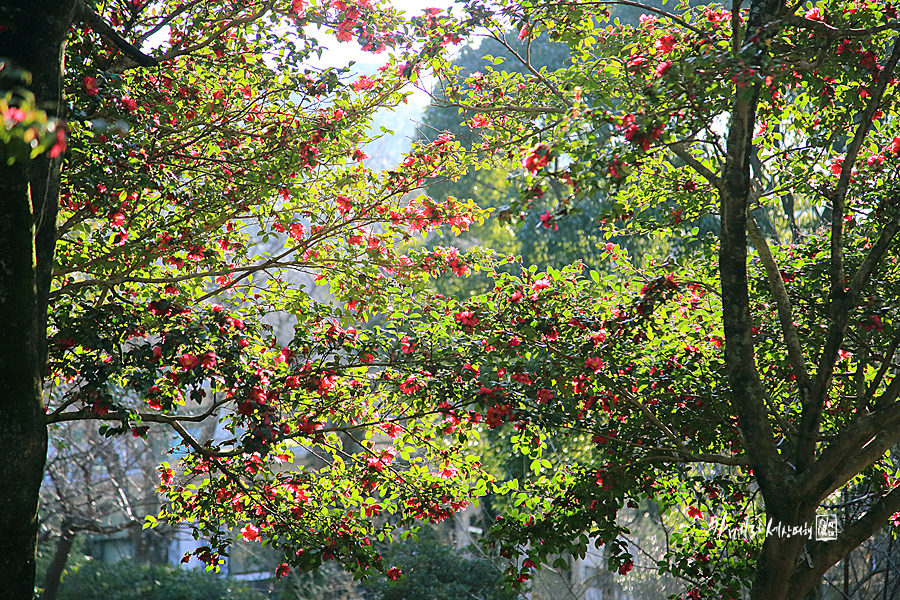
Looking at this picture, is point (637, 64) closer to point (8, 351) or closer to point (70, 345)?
point (8, 351)

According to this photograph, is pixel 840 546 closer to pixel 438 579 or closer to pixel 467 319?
pixel 467 319

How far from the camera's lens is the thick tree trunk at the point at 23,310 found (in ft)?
10.5

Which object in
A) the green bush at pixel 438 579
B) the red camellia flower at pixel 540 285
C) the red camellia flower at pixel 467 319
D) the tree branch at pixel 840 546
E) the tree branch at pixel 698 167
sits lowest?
the tree branch at pixel 840 546

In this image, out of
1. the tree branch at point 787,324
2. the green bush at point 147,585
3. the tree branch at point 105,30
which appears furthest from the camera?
the green bush at point 147,585

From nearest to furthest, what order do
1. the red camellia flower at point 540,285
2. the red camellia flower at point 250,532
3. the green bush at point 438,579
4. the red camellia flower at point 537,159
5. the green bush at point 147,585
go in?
the red camellia flower at point 537,159
the red camellia flower at point 540,285
the red camellia flower at point 250,532
the green bush at point 438,579
the green bush at point 147,585

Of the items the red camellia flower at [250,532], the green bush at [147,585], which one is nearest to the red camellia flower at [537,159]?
the red camellia flower at [250,532]

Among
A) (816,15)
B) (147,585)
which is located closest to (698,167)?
(816,15)

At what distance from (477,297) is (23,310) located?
2.88 m

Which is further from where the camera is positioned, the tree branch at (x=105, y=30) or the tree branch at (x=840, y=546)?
the tree branch at (x=840, y=546)

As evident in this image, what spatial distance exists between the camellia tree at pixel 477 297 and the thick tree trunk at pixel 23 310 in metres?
0.03

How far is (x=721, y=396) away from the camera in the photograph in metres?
4.92

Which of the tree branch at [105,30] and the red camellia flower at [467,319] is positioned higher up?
the tree branch at [105,30]

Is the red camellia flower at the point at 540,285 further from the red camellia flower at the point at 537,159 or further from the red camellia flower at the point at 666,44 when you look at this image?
the red camellia flower at the point at 537,159

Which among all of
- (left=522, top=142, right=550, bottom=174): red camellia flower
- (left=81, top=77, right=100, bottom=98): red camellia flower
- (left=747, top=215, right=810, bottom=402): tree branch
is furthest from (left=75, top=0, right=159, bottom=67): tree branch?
(left=747, top=215, right=810, bottom=402): tree branch
